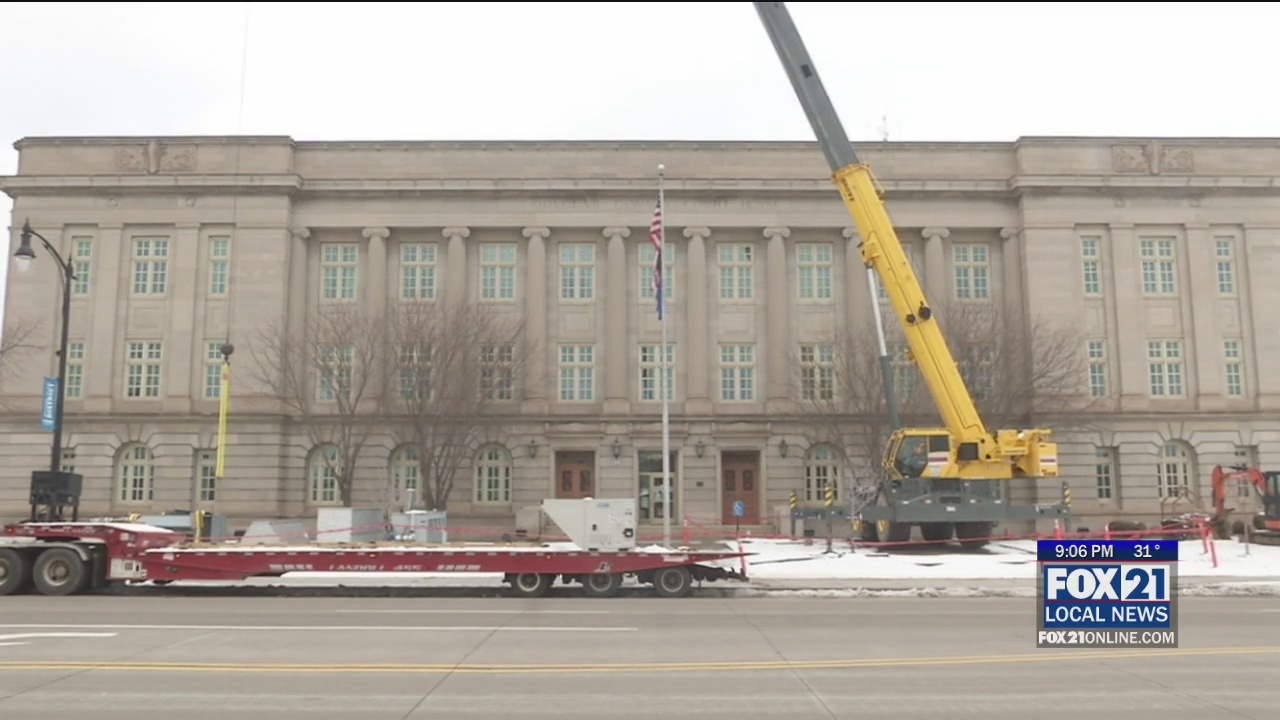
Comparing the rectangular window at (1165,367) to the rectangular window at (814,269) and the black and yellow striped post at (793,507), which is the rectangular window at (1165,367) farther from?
the black and yellow striped post at (793,507)

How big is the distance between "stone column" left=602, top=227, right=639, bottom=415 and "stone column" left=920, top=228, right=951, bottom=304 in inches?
507

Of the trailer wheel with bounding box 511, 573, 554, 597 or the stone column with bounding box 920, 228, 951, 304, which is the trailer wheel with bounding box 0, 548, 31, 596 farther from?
the stone column with bounding box 920, 228, 951, 304

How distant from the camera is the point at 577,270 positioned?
138 feet

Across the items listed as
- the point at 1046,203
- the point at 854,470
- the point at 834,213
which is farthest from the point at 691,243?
the point at 1046,203

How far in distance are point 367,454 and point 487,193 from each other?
12183 millimetres

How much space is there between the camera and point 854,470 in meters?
35.3

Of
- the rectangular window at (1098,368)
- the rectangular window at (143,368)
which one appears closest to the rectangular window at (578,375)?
the rectangular window at (143,368)

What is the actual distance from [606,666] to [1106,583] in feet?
16.5

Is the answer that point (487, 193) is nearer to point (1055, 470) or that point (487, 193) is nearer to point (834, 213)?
point (834, 213)

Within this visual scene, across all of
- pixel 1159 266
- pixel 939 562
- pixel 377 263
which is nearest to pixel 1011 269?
pixel 1159 266

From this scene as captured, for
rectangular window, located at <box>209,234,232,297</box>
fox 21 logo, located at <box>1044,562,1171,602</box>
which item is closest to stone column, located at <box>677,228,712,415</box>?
rectangular window, located at <box>209,234,232,297</box>

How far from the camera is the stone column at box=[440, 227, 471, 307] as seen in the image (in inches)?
1619

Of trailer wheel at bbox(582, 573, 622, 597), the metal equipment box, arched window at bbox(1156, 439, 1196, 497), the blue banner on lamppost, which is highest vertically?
the blue banner on lamppost

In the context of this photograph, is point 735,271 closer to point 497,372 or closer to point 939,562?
point 497,372
